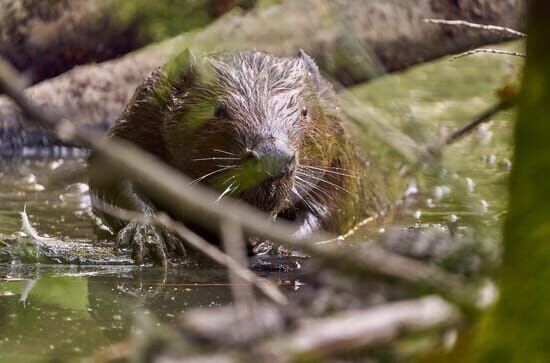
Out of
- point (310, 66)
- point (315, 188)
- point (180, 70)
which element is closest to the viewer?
point (180, 70)

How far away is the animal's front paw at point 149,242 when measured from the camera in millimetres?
4332

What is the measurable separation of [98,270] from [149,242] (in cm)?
38

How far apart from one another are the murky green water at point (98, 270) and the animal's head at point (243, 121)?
1.18ft

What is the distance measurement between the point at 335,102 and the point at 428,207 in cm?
96

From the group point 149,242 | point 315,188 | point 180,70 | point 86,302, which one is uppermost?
point 180,70

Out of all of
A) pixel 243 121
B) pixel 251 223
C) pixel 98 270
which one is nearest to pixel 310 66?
pixel 243 121

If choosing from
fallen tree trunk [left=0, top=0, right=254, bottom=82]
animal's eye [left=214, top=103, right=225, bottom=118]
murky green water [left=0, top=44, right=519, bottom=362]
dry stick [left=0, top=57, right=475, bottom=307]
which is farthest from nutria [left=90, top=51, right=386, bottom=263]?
dry stick [left=0, top=57, right=475, bottom=307]

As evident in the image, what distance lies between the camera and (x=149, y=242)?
4.40m

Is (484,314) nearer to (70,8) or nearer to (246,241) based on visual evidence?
(246,241)

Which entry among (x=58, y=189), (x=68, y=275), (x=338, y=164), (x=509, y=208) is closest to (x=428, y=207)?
(x=338, y=164)

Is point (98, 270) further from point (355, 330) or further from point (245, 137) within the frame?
point (355, 330)

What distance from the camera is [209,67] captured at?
4.71 m

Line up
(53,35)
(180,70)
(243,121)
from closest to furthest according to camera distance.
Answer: (243,121) → (180,70) → (53,35)

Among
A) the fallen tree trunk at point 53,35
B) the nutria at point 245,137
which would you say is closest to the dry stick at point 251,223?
the nutria at point 245,137
